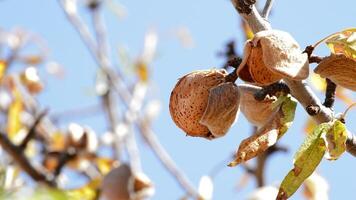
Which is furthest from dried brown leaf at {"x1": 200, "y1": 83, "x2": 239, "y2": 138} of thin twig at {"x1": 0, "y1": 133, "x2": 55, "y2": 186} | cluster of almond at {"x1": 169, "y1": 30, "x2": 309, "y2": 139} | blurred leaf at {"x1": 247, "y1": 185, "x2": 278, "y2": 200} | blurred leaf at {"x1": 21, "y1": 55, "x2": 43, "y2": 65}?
blurred leaf at {"x1": 21, "y1": 55, "x2": 43, "y2": 65}

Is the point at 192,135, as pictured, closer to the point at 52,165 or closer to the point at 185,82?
the point at 185,82

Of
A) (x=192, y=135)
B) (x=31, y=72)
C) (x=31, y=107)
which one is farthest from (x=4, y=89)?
(x=192, y=135)

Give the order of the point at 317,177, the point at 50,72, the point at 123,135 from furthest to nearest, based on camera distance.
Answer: the point at 50,72, the point at 123,135, the point at 317,177

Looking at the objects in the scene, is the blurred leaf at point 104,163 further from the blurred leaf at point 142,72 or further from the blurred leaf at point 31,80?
the blurred leaf at point 142,72

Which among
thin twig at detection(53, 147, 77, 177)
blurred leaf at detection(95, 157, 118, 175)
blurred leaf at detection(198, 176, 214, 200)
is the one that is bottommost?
blurred leaf at detection(95, 157, 118, 175)

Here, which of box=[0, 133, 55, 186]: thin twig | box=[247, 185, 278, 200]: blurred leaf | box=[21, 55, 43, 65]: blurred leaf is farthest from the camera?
box=[21, 55, 43, 65]: blurred leaf

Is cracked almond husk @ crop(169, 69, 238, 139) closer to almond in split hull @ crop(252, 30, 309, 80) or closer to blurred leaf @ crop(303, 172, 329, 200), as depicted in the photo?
almond in split hull @ crop(252, 30, 309, 80)
